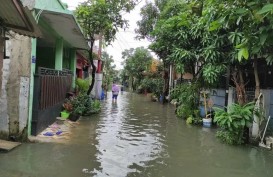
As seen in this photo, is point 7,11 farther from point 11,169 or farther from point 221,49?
point 221,49

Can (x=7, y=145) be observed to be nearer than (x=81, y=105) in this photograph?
Yes

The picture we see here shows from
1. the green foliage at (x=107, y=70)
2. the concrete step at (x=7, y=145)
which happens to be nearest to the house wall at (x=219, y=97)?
the concrete step at (x=7, y=145)

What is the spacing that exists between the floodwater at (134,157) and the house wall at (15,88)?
0.66 meters

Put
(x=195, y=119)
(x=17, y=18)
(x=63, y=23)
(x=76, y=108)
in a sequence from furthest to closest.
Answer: (x=195, y=119) → (x=76, y=108) → (x=63, y=23) → (x=17, y=18)

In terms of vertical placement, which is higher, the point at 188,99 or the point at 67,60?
the point at 67,60

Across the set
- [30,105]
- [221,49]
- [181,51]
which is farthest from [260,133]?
[30,105]

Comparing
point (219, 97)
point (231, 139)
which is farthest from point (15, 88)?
point (219, 97)

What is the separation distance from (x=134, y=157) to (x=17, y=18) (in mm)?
4381

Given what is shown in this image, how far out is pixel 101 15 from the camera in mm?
14672

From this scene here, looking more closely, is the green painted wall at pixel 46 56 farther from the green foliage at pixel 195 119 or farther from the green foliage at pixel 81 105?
the green foliage at pixel 195 119

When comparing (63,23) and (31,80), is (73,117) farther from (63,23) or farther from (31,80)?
(31,80)

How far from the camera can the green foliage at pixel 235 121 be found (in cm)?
920

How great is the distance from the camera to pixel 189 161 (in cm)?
751

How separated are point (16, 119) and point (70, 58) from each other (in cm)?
981
